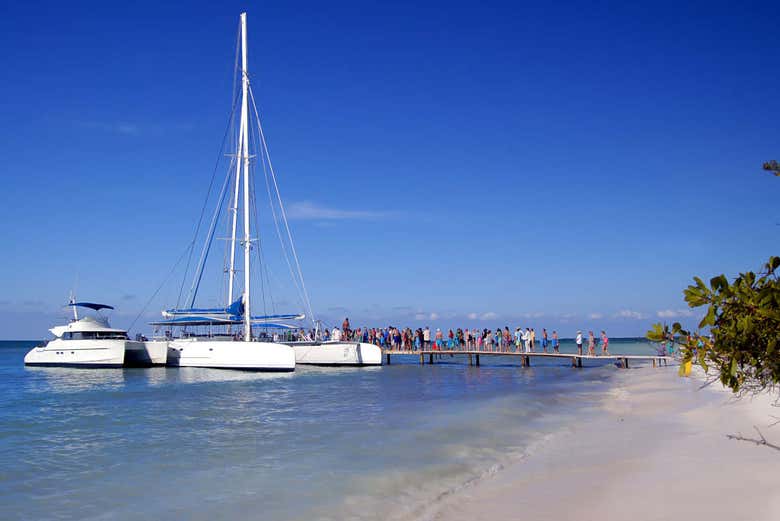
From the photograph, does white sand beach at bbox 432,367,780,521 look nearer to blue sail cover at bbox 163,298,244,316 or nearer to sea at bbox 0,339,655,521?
sea at bbox 0,339,655,521

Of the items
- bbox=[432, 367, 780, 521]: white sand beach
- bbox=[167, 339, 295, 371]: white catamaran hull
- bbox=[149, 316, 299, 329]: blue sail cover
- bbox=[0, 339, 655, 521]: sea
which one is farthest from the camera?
bbox=[149, 316, 299, 329]: blue sail cover

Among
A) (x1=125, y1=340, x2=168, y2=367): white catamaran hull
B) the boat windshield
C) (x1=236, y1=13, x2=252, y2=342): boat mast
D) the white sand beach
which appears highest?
(x1=236, y1=13, x2=252, y2=342): boat mast

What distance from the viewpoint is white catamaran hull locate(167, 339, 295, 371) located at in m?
31.9

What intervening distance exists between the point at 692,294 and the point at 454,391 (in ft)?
72.4

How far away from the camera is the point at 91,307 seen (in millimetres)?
40844

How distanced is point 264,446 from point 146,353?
29628 mm

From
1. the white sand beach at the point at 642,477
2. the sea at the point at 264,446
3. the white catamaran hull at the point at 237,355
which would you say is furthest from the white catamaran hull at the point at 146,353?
the white sand beach at the point at 642,477

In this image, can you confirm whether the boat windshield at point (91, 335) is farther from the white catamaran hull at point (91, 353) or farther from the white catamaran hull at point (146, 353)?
the white catamaran hull at point (146, 353)

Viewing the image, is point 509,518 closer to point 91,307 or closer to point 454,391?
point 454,391

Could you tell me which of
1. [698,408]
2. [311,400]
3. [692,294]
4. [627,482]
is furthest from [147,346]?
[692,294]

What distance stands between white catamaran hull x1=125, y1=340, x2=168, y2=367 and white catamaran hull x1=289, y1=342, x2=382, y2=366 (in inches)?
343

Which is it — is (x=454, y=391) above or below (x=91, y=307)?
below

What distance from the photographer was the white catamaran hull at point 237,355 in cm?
3188

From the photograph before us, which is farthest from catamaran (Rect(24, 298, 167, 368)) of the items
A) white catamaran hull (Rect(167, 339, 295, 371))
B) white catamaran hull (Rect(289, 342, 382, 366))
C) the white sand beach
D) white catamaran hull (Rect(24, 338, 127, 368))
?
the white sand beach
